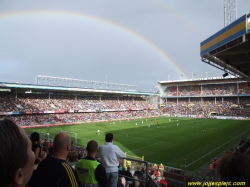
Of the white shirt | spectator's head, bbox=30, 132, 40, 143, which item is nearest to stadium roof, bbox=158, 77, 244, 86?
the white shirt

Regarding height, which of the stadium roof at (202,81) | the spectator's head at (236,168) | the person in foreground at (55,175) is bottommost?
the person in foreground at (55,175)

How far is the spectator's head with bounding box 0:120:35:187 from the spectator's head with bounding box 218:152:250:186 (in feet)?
6.03

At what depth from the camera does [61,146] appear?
2709mm

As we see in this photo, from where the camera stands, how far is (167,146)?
76.0 feet

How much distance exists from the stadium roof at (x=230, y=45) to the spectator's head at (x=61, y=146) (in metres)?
9.11

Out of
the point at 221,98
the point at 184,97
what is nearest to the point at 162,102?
the point at 184,97

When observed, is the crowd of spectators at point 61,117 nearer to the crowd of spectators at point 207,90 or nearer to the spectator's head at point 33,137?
the crowd of spectators at point 207,90

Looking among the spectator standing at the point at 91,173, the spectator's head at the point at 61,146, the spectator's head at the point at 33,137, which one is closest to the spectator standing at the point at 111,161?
the spectator standing at the point at 91,173

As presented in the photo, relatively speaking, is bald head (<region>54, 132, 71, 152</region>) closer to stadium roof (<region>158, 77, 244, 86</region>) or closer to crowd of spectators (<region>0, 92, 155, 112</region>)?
crowd of spectators (<region>0, 92, 155, 112</region>)

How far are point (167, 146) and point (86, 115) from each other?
35.9m

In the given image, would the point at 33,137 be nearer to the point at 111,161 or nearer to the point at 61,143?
the point at 111,161

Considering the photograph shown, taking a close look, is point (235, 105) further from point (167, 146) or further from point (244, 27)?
point (244, 27)

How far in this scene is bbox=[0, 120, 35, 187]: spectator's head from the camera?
1.21 metres

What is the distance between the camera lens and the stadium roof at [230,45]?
28.0 ft
